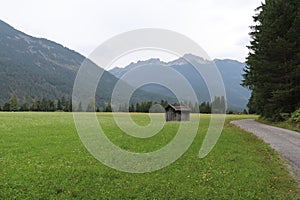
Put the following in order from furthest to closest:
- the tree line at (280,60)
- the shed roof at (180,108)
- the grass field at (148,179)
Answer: the shed roof at (180,108)
the tree line at (280,60)
the grass field at (148,179)

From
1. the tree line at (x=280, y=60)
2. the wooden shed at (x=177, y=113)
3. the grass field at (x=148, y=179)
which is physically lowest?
the grass field at (x=148, y=179)

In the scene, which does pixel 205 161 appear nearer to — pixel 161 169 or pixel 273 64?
pixel 161 169

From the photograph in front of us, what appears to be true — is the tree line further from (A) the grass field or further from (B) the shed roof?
(A) the grass field

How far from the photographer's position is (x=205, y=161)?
1477 centimetres

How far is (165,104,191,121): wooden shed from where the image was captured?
51606mm

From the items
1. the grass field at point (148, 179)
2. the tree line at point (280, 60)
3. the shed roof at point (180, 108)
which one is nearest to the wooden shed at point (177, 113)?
the shed roof at point (180, 108)

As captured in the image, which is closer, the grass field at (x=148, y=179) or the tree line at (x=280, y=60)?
the grass field at (x=148, y=179)

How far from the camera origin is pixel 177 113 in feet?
171

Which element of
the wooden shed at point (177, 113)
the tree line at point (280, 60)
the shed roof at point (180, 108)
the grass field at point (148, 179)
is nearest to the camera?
the grass field at point (148, 179)

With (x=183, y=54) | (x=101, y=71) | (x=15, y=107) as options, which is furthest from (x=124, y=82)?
(x=15, y=107)

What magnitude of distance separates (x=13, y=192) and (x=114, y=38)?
6.95 m

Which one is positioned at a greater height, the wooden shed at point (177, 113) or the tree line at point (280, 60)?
the tree line at point (280, 60)

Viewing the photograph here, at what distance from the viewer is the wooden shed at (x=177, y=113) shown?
51.6 metres

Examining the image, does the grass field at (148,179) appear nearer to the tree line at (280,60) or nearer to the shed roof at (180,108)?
the tree line at (280,60)
